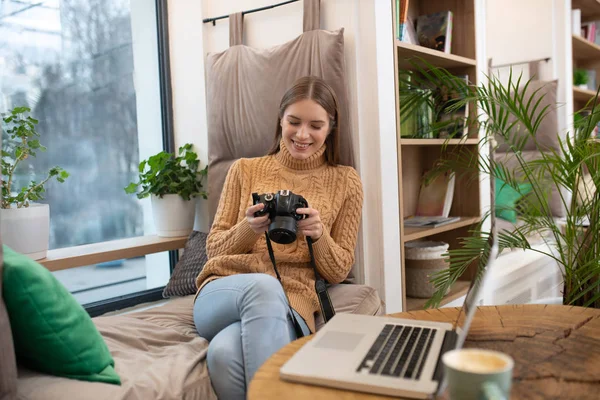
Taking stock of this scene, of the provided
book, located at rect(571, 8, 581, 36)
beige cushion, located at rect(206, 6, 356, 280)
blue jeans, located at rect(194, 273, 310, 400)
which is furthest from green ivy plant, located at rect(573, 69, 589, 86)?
blue jeans, located at rect(194, 273, 310, 400)

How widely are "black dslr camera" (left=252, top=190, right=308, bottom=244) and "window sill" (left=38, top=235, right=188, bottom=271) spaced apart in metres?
0.70

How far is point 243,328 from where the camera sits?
140 centimetres

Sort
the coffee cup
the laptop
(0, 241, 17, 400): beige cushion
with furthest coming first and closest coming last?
1. (0, 241, 17, 400): beige cushion
2. the laptop
3. the coffee cup

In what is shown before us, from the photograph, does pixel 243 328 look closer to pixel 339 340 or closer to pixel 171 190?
pixel 339 340

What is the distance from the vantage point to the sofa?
111cm

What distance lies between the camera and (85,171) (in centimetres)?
222

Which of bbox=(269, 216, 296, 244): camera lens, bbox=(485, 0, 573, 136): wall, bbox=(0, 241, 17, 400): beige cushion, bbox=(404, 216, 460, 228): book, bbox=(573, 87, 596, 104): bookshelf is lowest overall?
bbox=(0, 241, 17, 400): beige cushion

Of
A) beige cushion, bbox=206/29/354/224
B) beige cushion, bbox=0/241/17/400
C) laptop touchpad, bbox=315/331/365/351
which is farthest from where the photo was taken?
beige cushion, bbox=206/29/354/224

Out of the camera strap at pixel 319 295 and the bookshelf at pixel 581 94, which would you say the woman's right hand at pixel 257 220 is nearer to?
the camera strap at pixel 319 295

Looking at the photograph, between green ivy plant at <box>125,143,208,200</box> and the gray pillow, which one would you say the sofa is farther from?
green ivy plant at <box>125,143,208,200</box>

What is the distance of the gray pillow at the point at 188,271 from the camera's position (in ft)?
6.69

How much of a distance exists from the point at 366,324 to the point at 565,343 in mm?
351

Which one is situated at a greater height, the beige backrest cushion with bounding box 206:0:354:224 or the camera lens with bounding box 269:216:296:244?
the beige backrest cushion with bounding box 206:0:354:224

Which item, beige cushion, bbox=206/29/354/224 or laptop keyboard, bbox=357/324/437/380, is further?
beige cushion, bbox=206/29/354/224
